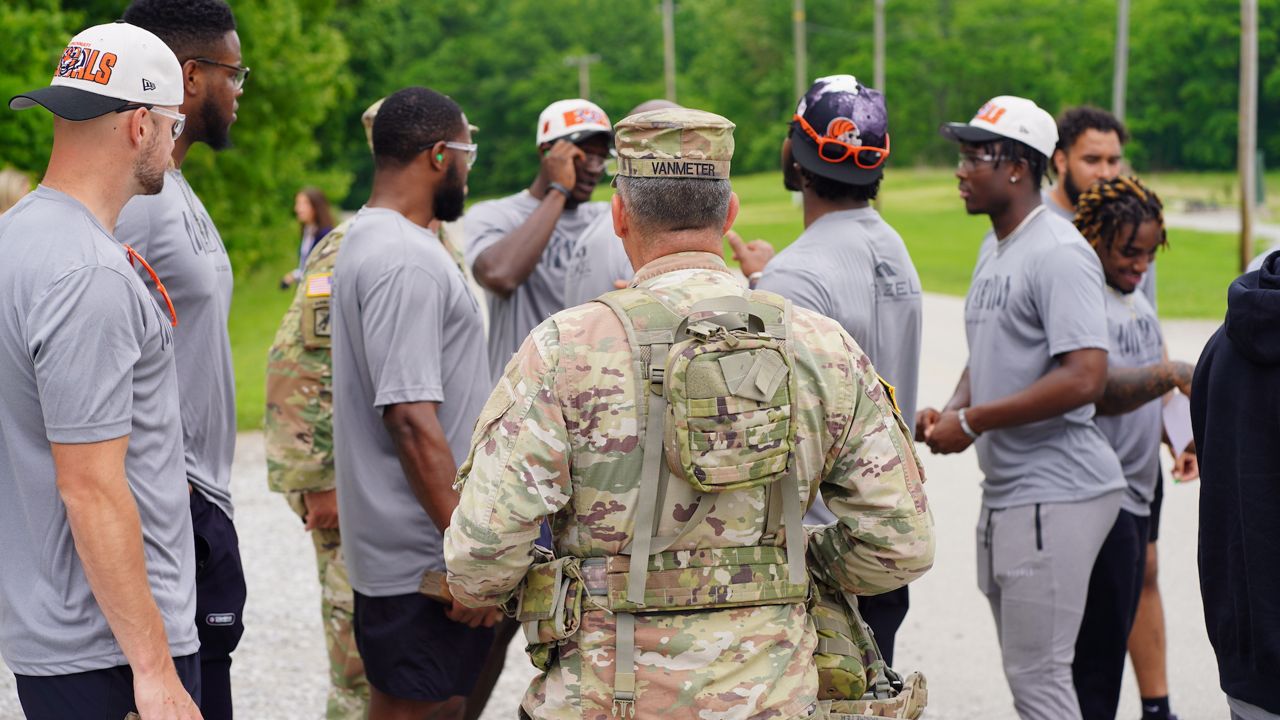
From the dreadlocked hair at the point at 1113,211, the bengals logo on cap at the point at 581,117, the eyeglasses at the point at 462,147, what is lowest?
the dreadlocked hair at the point at 1113,211

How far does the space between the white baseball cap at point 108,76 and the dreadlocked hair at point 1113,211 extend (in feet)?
11.5

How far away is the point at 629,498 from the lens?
2822 mm

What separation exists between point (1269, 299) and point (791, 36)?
8622 cm

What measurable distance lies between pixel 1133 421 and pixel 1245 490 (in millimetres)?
2236

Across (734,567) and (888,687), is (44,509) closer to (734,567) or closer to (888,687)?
(734,567)

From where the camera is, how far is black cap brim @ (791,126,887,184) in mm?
4215

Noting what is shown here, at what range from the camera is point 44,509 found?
2850 millimetres

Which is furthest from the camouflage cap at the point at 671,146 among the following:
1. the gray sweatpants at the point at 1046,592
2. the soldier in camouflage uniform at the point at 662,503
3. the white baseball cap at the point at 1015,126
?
the gray sweatpants at the point at 1046,592

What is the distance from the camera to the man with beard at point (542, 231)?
586 centimetres

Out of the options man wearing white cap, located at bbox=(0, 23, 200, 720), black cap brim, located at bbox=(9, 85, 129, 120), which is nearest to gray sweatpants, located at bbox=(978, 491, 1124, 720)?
man wearing white cap, located at bbox=(0, 23, 200, 720)

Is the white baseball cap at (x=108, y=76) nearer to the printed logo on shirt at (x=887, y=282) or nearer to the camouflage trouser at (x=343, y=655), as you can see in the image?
the printed logo on shirt at (x=887, y=282)

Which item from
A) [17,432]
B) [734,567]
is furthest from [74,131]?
[734,567]

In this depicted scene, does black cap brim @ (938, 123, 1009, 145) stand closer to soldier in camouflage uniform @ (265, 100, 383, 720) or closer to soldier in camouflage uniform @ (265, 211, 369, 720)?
soldier in camouflage uniform @ (265, 100, 383, 720)

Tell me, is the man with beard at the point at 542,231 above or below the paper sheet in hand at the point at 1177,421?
above
